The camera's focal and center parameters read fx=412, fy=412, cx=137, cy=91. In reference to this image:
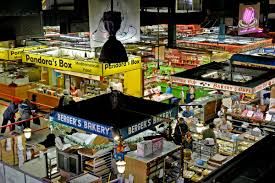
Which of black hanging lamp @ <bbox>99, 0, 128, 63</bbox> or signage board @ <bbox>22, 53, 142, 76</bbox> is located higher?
black hanging lamp @ <bbox>99, 0, 128, 63</bbox>

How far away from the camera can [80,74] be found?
15.9m

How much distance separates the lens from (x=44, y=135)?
13.3m

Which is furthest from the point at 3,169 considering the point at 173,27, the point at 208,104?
the point at 173,27

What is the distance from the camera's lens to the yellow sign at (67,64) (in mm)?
12227

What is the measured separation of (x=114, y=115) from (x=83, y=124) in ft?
1.59

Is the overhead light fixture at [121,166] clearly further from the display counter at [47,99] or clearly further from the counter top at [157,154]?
the display counter at [47,99]

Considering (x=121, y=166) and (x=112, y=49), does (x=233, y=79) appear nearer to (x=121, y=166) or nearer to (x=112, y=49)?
(x=121, y=166)

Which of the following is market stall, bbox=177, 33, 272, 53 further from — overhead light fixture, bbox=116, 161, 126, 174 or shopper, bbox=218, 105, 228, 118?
overhead light fixture, bbox=116, 161, 126, 174

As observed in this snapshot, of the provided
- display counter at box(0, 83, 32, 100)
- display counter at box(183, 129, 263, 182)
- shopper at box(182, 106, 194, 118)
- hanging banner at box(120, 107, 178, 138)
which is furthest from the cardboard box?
display counter at box(0, 83, 32, 100)

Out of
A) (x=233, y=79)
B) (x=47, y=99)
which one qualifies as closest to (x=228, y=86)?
(x=233, y=79)

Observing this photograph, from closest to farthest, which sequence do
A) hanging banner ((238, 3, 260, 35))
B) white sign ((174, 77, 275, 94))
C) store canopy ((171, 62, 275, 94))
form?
white sign ((174, 77, 275, 94)), store canopy ((171, 62, 275, 94)), hanging banner ((238, 3, 260, 35))

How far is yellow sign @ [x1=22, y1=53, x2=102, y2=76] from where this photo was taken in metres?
12.2

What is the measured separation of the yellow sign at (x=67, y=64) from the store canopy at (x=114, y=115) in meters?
5.41

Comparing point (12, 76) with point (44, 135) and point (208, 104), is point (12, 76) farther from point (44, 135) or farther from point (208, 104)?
point (208, 104)
